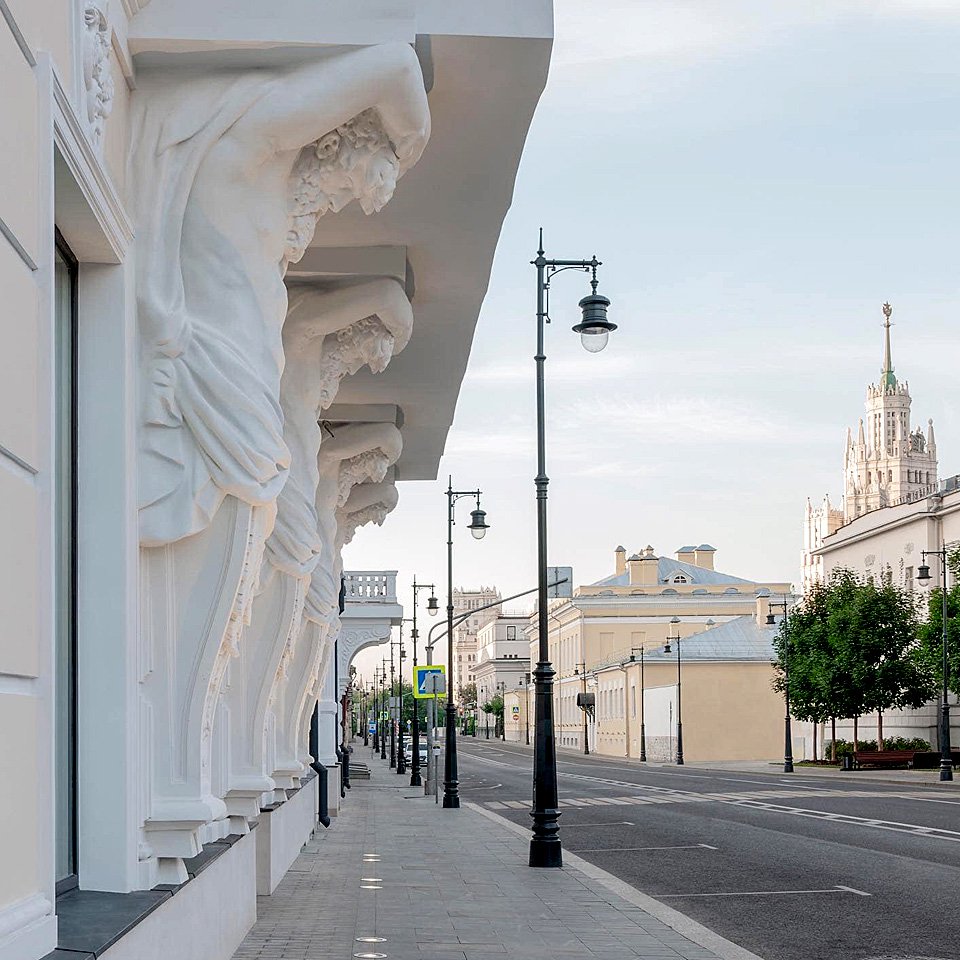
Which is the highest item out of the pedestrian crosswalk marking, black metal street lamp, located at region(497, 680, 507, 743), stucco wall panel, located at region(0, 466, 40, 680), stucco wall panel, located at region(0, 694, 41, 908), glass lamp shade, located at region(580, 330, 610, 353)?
glass lamp shade, located at region(580, 330, 610, 353)

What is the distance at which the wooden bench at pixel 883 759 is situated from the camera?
184 feet

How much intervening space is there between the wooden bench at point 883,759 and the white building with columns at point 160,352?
166 feet

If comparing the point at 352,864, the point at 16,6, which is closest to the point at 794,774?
the point at 352,864

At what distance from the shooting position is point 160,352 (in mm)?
6387

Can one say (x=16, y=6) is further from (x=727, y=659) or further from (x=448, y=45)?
(x=727, y=659)

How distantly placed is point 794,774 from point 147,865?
51161 millimetres

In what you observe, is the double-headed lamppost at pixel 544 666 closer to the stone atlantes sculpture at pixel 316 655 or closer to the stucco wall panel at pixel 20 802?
the stone atlantes sculpture at pixel 316 655

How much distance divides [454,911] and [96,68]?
29.1 ft

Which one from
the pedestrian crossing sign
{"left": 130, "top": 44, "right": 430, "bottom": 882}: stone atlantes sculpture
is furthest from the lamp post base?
the pedestrian crossing sign

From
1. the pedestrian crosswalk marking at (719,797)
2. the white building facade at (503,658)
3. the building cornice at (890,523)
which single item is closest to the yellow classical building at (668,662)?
the building cornice at (890,523)

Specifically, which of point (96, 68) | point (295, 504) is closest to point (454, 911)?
point (295, 504)

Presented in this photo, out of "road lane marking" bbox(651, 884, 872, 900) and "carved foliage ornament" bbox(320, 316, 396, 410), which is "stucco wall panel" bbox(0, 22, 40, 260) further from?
"road lane marking" bbox(651, 884, 872, 900)

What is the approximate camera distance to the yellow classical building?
3209 inches

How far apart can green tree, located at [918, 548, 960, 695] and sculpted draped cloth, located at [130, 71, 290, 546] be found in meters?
43.3
